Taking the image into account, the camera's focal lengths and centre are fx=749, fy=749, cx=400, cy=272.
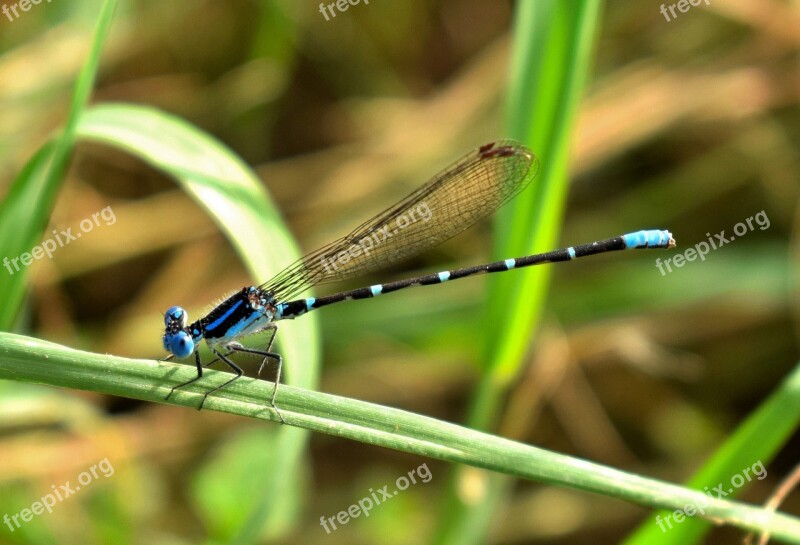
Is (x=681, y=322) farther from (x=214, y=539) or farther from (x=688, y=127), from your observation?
(x=214, y=539)

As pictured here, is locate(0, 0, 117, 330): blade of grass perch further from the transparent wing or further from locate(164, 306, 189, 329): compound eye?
the transparent wing

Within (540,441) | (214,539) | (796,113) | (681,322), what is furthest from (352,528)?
(796,113)

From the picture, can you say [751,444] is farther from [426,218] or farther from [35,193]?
[35,193]

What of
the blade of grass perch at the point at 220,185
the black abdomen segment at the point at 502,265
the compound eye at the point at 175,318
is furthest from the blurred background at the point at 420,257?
the blade of grass perch at the point at 220,185

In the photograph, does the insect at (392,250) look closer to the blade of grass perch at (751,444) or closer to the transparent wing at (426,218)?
the transparent wing at (426,218)

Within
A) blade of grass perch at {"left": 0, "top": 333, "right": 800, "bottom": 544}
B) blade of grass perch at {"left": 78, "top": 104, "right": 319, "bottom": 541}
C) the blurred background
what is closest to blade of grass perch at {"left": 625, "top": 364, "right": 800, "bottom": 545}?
blade of grass perch at {"left": 0, "top": 333, "right": 800, "bottom": 544}

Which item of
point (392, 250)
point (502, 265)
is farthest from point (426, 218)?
point (502, 265)
